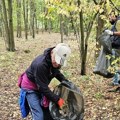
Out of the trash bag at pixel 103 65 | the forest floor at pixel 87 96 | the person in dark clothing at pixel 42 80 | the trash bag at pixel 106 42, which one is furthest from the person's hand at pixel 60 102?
the trash bag at pixel 106 42

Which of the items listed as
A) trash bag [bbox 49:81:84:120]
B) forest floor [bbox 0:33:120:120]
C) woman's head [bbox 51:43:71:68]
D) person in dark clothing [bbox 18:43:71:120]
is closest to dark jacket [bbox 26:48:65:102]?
person in dark clothing [bbox 18:43:71:120]

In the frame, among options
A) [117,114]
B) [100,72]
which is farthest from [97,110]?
[100,72]

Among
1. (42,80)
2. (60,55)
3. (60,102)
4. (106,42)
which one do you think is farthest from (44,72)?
(106,42)

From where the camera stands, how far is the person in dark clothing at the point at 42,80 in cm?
450

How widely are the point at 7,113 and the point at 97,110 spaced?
2482 millimetres

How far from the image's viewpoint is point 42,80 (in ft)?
15.1

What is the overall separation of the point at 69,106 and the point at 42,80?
0.76 metres

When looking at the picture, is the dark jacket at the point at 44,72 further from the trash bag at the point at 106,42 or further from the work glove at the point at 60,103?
the trash bag at the point at 106,42

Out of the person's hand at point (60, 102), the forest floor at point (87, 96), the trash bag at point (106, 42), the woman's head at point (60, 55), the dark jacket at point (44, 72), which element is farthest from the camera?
the trash bag at point (106, 42)

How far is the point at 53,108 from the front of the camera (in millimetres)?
4824

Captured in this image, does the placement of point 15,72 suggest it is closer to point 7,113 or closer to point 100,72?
point 7,113

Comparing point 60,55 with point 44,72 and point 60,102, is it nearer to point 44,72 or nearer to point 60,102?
point 44,72

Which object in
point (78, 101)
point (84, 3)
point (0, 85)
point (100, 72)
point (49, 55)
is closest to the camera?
point (49, 55)

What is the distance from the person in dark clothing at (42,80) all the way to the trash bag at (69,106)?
0.48ft
